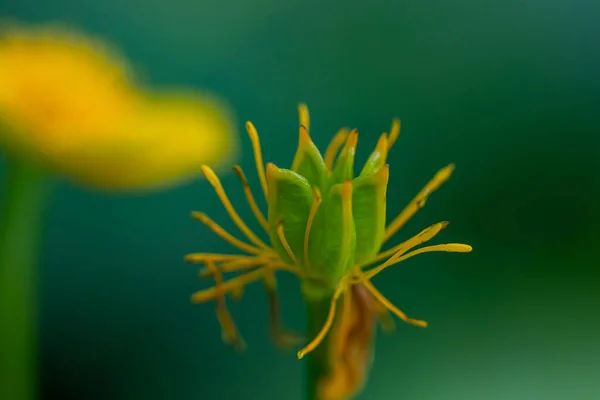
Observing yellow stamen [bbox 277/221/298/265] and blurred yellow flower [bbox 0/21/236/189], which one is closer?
yellow stamen [bbox 277/221/298/265]

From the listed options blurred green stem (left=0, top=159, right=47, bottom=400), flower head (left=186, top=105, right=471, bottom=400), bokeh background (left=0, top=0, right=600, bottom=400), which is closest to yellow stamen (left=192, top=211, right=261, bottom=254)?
flower head (left=186, top=105, right=471, bottom=400)

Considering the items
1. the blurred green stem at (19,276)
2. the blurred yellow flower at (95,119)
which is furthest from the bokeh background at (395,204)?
the blurred green stem at (19,276)

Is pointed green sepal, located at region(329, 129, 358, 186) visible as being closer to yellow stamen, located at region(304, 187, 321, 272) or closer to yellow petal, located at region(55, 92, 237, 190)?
yellow stamen, located at region(304, 187, 321, 272)

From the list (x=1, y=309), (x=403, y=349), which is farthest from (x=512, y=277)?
(x=1, y=309)

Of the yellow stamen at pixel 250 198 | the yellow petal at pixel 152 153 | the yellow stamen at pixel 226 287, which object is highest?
the yellow petal at pixel 152 153

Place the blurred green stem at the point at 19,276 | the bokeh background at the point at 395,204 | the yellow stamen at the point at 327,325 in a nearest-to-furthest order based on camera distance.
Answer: the yellow stamen at the point at 327,325 → the blurred green stem at the point at 19,276 → the bokeh background at the point at 395,204

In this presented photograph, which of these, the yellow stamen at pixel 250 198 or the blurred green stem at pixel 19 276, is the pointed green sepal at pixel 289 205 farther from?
the blurred green stem at pixel 19 276
